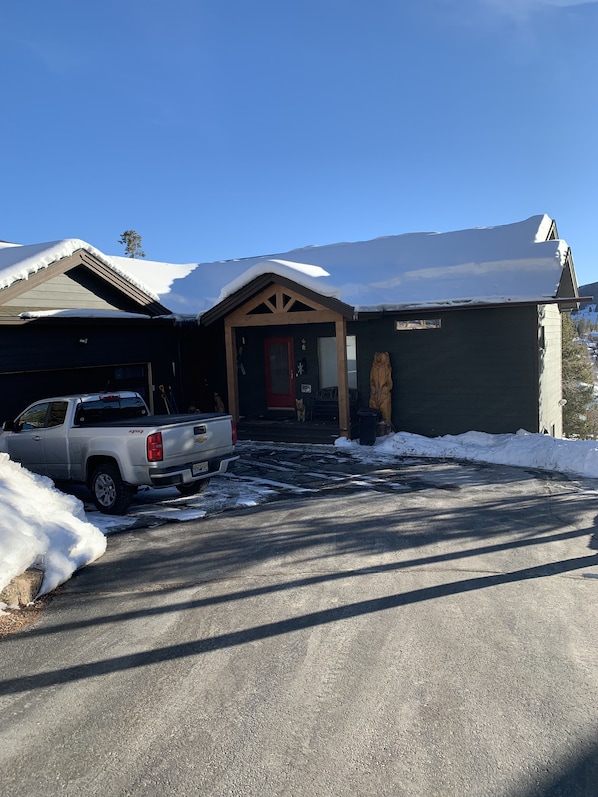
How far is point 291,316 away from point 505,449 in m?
5.80

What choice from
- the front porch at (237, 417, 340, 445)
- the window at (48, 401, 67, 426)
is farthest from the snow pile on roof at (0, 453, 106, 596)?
the front porch at (237, 417, 340, 445)

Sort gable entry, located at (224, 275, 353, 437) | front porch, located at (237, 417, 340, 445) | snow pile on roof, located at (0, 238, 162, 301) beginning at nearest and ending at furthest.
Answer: snow pile on roof, located at (0, 238, 162, 301) → gable entry, located at (224, 275, 353, 437) → front porch, located at (237, 417, 340, 445)

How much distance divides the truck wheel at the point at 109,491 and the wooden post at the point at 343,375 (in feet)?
22.9

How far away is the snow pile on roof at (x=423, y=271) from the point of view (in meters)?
15.2

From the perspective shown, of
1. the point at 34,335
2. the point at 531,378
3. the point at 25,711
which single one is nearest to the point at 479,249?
the point at 531,378

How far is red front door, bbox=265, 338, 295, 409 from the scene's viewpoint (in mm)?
19688

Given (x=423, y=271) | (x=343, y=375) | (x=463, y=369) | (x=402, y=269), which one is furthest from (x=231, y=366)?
(x=463, y=369)

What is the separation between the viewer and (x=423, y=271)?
17.3 metres

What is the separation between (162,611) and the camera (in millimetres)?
6145

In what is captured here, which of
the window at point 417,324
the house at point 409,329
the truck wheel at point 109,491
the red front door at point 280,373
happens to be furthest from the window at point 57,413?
the red front door at point 280,373

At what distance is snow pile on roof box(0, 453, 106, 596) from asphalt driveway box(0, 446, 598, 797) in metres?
0.27

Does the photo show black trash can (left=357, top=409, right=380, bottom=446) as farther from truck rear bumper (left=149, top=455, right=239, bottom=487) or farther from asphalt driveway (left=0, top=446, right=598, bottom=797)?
asphalt driveway (left=0, top=446, right=598, bottom=797)

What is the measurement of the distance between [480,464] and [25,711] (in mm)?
10675

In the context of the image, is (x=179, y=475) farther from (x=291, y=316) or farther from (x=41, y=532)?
(x=291, y=316)
